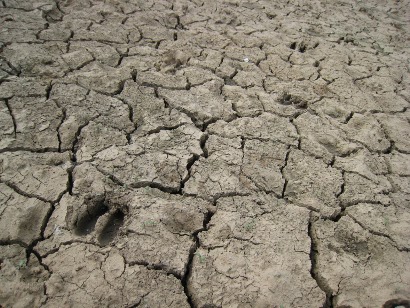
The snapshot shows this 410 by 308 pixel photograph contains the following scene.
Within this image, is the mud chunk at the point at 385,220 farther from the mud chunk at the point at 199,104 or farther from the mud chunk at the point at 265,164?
the mud chunk at the point at 199,104

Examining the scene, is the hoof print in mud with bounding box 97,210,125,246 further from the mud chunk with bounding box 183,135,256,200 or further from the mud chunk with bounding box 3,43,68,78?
the mud chunk with bounding box 3,43,68,78

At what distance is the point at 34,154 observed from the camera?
1869 mm

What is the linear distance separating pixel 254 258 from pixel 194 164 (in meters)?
0.65

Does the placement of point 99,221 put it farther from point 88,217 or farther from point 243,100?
point 243,100

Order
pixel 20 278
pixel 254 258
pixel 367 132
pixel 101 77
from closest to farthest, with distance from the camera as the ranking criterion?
pixel 20 278 < pixel 254 258 < pixel 367 132 < pixel 101 77

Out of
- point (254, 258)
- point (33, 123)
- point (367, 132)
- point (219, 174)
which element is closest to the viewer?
point (254, 258)

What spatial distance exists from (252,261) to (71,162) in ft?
3.72

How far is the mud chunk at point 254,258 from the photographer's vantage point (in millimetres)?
1450

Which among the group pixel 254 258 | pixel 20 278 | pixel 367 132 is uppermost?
pixel 367 132

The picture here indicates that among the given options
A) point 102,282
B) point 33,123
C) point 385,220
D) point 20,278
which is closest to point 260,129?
point 385,220

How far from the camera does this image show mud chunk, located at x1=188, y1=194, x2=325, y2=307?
4.76ft

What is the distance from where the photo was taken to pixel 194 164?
1940mm

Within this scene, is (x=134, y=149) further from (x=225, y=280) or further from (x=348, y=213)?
(x=348, y=213)

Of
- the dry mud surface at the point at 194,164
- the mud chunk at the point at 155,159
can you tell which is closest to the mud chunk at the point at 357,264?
the dry mud surface at the point at 194,164
